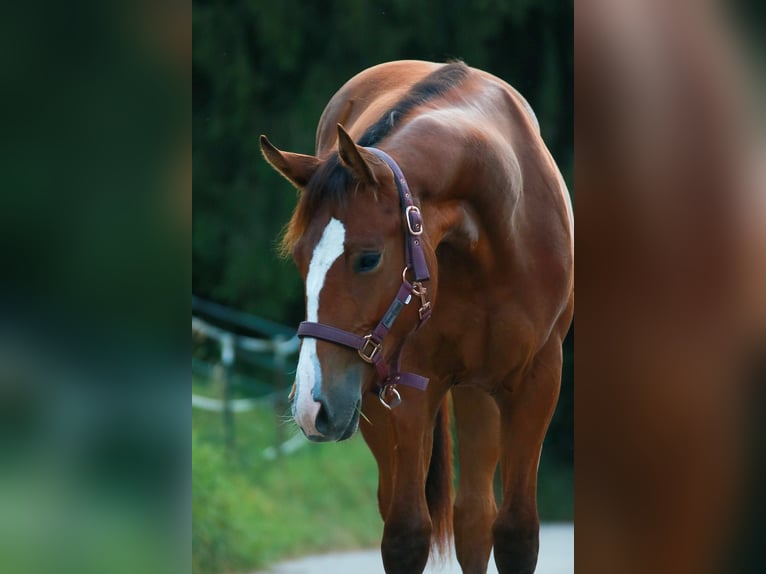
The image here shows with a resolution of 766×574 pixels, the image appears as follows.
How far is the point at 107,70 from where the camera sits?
0.98 meters

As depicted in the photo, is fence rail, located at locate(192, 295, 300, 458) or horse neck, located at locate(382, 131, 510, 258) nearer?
horse neck, located at locate(382, 131, 510, 258)

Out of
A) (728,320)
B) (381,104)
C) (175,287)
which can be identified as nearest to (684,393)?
(728,320)

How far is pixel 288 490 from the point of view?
5098 millimetres

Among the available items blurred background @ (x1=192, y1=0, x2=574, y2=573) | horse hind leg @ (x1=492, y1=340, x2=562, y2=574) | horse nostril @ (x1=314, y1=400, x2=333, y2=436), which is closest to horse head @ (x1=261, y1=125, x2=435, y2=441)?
horse nostril @ (x1=314, y1=400, x2=333, y2=436)

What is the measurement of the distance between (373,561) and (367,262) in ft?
9.92

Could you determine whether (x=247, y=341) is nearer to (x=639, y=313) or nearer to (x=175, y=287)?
(x=175, y=287)

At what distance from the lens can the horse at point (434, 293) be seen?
2012 millimetres

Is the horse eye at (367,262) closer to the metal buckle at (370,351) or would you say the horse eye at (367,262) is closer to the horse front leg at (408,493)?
the metal buckle at (370,351)

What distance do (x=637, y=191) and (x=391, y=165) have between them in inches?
55.1

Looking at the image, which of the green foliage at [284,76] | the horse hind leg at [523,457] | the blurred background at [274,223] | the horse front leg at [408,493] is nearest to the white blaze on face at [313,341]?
the horse front leg at [408,493]

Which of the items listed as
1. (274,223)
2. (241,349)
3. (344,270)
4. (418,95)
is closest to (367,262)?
(344,270)

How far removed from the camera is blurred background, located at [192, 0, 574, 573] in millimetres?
4453

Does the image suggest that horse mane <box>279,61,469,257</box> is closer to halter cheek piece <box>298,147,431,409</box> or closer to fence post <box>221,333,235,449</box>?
halter cheek piece <box>298,147,431,409</box>

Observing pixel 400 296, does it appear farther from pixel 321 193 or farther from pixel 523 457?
pixel 523 457
